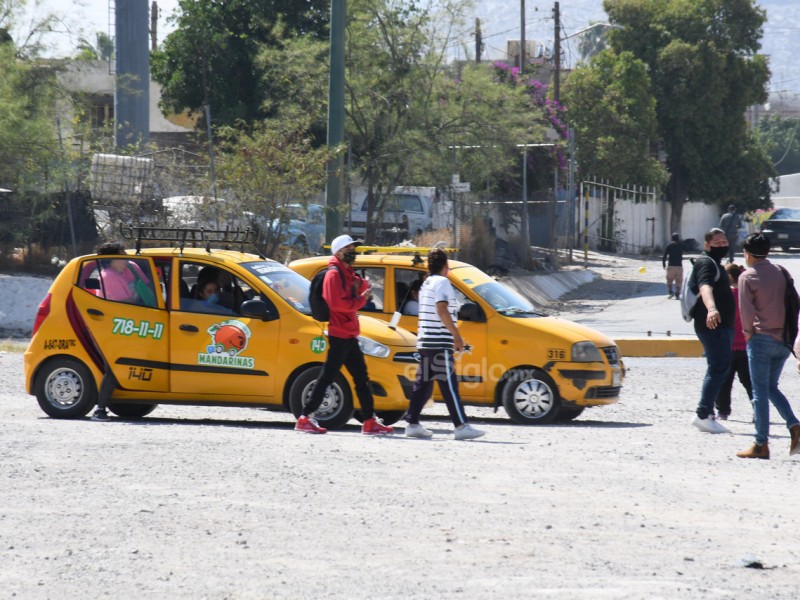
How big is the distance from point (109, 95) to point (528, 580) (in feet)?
157

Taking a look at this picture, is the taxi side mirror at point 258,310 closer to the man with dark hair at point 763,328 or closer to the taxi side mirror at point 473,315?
the taxi side mirror at point 473,315

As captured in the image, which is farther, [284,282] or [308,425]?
[284,282]

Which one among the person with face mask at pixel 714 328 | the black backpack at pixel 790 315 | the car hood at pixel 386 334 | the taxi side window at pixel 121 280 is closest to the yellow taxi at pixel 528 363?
the car hood at pixel 386 334

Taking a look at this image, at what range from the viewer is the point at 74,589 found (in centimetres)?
552

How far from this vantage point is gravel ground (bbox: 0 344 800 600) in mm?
5652

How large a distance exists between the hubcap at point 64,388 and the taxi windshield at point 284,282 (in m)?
1.82

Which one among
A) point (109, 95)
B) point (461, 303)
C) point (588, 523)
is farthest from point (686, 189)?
point (588, 523)

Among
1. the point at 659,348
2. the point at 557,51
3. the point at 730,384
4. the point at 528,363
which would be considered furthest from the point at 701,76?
the point at 528,363

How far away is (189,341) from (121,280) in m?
0.87

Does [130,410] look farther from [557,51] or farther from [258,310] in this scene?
[557,51]

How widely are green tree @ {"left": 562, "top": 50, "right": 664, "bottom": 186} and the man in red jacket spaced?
130 feet

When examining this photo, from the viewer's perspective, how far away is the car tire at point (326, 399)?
431 inches

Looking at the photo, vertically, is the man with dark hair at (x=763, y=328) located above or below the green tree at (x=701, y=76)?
below

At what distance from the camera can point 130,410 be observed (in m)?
12.0
